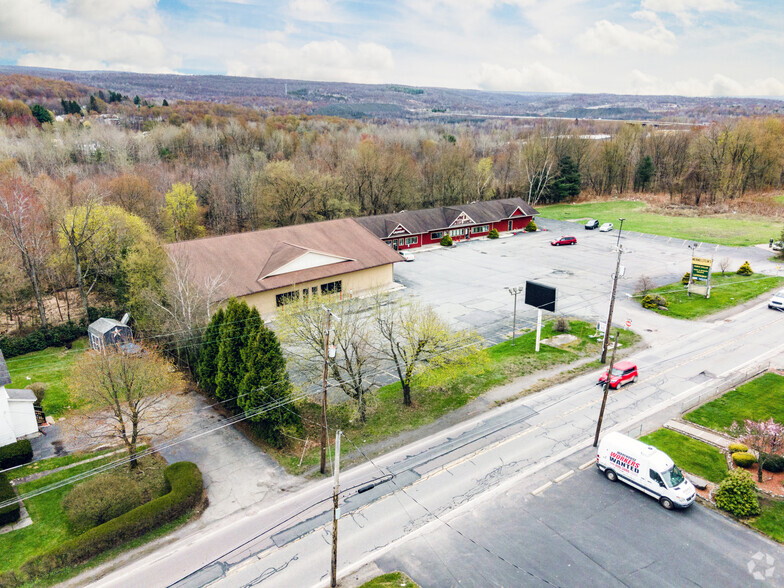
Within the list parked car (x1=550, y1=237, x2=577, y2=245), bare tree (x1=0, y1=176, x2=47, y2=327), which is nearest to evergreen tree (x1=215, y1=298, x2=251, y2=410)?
bare tree (x1=0, y1=176, x2=47, y2=327)

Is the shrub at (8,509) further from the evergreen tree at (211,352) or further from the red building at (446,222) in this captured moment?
the red building at (446,222)

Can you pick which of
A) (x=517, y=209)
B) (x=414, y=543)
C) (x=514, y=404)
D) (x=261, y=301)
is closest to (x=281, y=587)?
(x=414, y=543)

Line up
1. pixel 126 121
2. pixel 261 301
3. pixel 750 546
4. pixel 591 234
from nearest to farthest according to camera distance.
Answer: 1. pixel 750 546
2. pixel 261 301
3. pixel 591 234
4. pixel 126 121

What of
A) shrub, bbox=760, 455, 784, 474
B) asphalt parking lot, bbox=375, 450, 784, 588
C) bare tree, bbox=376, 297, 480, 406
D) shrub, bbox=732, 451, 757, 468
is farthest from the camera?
bare tree, bbox=376, 297, 480, 406

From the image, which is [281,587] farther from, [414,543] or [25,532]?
[25,532]

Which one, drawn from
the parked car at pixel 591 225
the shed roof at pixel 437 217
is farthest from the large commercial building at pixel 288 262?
the parked car at pixel 591 225

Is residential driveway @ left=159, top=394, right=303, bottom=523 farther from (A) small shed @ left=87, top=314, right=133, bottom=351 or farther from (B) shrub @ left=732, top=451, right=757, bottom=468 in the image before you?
(B) shrub @ left=732, top=451, right=757, bottom=468
